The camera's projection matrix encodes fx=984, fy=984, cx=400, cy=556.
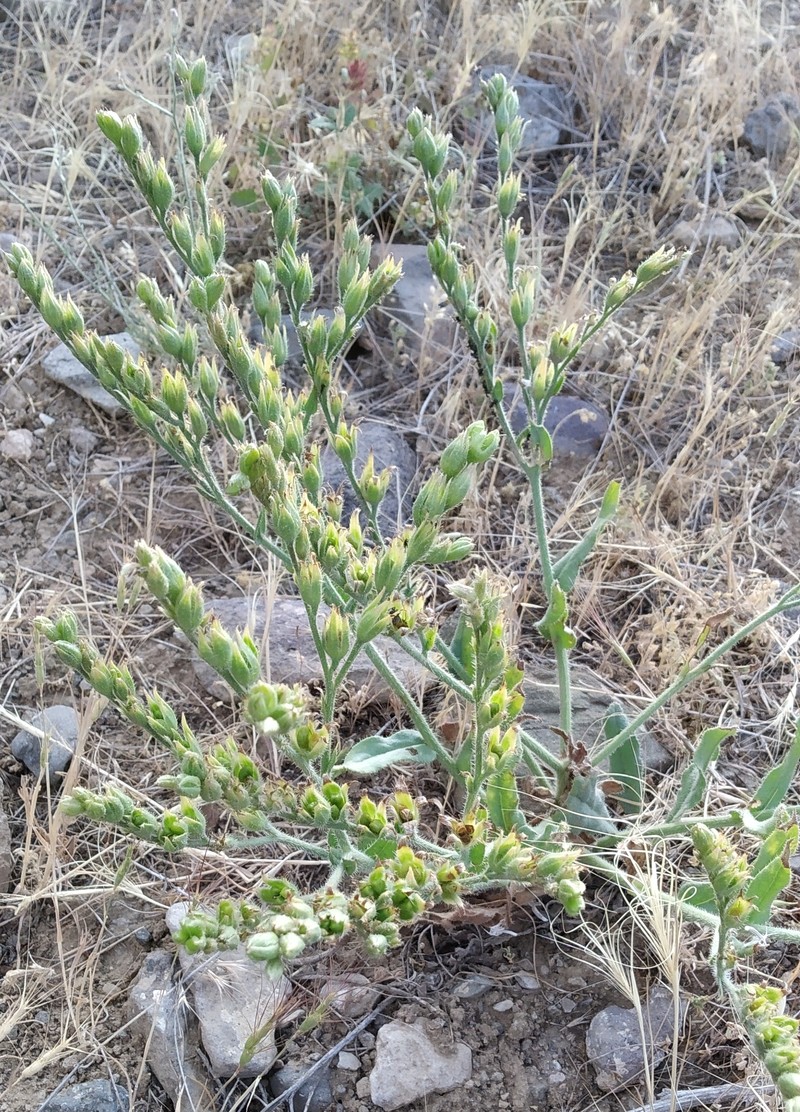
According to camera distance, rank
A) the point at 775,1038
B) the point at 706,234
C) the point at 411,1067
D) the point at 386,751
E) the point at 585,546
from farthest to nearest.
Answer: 1. the point at 706,234
2. the point at 585,546
3. the point at 386,751
4. the point at 411,1067
5. the point at 775,1038

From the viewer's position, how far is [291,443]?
1.73m

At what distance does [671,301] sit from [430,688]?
5.75 feet

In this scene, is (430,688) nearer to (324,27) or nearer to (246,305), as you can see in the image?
(246,305)

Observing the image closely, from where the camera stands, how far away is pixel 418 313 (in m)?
3.38

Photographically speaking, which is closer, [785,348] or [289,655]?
[289,655]

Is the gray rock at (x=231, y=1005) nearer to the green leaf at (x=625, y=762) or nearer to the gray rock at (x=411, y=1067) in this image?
the gray rock at (x=411, y=1067)

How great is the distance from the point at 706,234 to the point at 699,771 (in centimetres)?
237

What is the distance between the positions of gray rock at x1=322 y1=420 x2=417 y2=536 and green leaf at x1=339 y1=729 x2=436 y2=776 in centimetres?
97

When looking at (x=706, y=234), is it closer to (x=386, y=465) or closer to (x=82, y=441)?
(x=386, y=465)

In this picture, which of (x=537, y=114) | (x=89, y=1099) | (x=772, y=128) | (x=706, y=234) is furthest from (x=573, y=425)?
(x=89, y=1099)

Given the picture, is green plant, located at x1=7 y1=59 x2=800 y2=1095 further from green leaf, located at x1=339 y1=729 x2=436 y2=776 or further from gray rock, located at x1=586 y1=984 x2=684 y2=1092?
gray rock, located at x1=586 y1=984 x2=684 y2=1092

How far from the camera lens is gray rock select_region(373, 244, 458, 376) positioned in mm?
3287

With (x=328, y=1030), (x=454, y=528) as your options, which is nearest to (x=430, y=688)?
(x=454, y=528)

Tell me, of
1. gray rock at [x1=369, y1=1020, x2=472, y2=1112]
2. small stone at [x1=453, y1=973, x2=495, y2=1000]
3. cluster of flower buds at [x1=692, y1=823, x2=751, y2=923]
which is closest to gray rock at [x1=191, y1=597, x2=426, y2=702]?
small stone at [x1=453, y1=973, x2=495, y2=1000]
